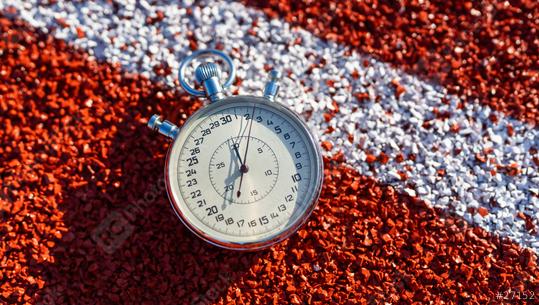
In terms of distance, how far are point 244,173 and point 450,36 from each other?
1492 mm

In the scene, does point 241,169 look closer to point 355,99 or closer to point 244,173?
point 244,173

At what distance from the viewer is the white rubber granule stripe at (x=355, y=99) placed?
2.95m

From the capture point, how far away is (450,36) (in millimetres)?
3209

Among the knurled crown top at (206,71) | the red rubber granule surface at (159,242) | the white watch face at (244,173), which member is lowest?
the red rubber granule surface at (159,242)

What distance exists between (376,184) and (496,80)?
895 millimetres

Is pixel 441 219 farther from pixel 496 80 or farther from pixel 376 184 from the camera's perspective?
pixel 496 80

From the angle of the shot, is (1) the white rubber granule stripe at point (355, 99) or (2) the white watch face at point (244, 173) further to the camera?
(1) the white rubber granule stripe at point (355, 99)

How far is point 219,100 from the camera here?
263 cm

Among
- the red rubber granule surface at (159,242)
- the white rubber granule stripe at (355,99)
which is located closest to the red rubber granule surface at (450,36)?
the white rubber granule stripe at (355,99)

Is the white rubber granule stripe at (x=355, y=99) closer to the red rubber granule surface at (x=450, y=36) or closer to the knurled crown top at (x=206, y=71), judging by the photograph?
the red rubber granule surface at (x=450, y=36)

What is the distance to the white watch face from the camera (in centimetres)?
254

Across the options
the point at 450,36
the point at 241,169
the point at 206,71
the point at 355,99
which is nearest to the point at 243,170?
the point at 241,169

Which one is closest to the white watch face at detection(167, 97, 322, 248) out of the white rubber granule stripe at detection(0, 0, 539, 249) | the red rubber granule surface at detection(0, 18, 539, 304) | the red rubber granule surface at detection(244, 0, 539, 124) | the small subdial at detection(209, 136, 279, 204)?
the small subdial at detection(209, 136, 279, 204)

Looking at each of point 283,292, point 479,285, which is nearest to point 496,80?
point 479,285
